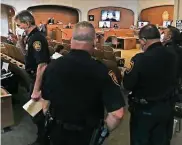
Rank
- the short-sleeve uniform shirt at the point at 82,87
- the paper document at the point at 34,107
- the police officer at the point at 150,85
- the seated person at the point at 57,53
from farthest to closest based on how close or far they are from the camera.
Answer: the seated person at the point at 57,53, the paper document at the point at 34,107, the police officer at the point at 150,85, the short-sleeve uniform shirt at the point at 82,87

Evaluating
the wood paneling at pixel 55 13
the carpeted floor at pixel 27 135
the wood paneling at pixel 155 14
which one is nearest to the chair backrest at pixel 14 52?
the carpeted floor at pixel 27 135

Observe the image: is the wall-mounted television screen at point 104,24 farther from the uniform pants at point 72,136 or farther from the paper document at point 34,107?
the uniform pants at point 72,136

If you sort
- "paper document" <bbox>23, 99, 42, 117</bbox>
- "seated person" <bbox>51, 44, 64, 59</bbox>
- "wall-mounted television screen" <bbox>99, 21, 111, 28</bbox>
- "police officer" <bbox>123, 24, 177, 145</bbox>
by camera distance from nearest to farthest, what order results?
1. "police officer" <bbox>123, 24, 177, 145</bbox>
2. "paper document" <bbox>23, 99, 42, 117</bbox>
3. "seated person" <bbox>51, 44, 64, 59</bbox>
4. "wall-mounted television screen" <bbox>99, 21, 111, 28</bbox>

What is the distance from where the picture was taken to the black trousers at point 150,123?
219cm

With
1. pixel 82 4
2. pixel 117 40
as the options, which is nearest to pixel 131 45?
pixel 117 40

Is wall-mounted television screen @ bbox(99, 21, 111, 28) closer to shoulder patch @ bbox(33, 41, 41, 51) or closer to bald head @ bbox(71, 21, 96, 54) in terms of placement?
shoulder patch @ bbox(33, 41, 41, 51)

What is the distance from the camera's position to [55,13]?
15820 mm

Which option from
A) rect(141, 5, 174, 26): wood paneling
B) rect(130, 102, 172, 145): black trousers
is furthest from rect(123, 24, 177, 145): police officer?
rect(141, 5, 174, 26): wood paneling

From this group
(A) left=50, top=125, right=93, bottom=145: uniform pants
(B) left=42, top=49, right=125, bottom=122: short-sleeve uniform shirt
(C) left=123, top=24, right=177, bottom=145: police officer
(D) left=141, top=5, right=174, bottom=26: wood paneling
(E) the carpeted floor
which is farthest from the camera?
(D) left=141, top=5, right=174, bottom=26: wood paneling

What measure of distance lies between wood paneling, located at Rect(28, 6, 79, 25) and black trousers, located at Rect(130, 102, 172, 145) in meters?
13.6

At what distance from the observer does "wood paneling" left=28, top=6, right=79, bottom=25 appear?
15211 mm

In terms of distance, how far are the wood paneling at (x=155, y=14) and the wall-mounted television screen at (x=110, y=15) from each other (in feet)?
6.32

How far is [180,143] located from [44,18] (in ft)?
44.3

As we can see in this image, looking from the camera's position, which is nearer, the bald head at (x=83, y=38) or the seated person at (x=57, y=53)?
the bald head at (x=83, y=38)
